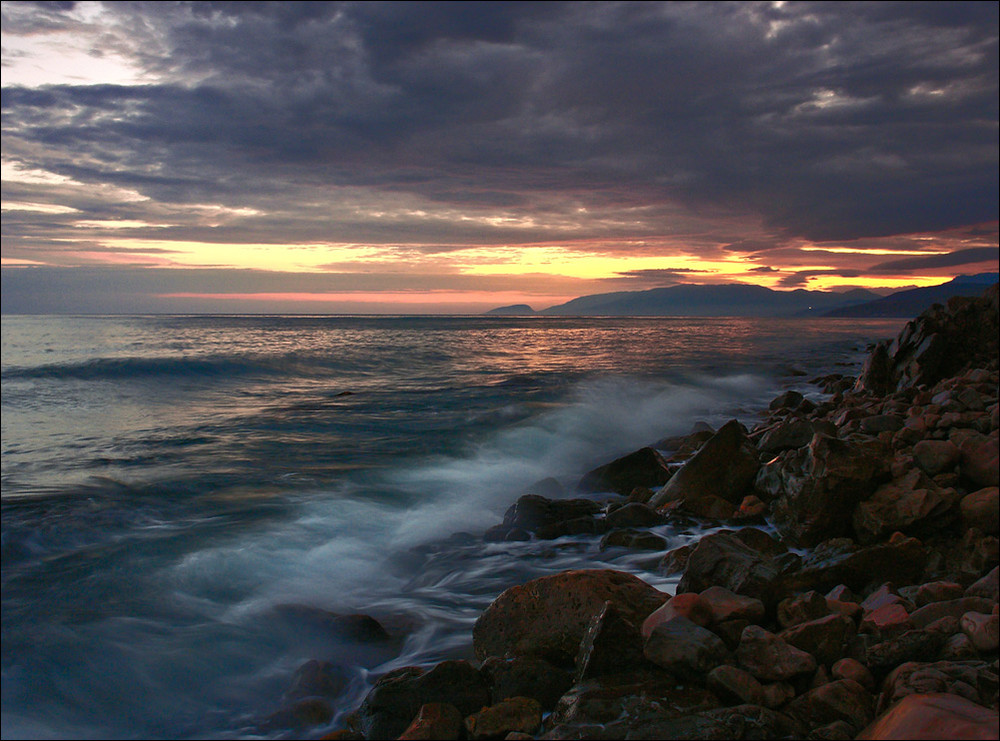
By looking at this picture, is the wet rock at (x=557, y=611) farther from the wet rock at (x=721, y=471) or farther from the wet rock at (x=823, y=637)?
the wet rock at (x=721, y=471)

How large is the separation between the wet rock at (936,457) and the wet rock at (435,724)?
4726 mm

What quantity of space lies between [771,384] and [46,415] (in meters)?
24.8

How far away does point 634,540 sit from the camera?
6.33 m

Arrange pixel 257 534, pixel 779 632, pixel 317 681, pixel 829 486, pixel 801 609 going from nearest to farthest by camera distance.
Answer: pixel 779 632 < pixel 801 609 < pixel 317 681 < pixel 829 486 < pixel 257 534

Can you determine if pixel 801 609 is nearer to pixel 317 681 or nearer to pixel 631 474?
pixel 317 681

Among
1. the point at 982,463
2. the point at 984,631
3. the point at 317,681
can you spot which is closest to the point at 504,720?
the point at 317,681

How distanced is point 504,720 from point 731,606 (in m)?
1.41

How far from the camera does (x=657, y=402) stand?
19.8m

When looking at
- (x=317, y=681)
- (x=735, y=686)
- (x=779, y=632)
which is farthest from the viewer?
(x=317, y=681)

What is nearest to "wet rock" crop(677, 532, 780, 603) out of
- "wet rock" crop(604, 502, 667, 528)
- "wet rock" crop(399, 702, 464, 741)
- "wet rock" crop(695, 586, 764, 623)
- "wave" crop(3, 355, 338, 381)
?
"wet rock" crop(695, 586, 764, 623)

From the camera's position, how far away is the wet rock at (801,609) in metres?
3.40

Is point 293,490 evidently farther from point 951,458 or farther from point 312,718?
point 951,458

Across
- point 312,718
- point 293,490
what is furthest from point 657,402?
point 312,718

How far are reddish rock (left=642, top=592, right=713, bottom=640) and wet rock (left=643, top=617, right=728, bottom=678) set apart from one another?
0.13m
